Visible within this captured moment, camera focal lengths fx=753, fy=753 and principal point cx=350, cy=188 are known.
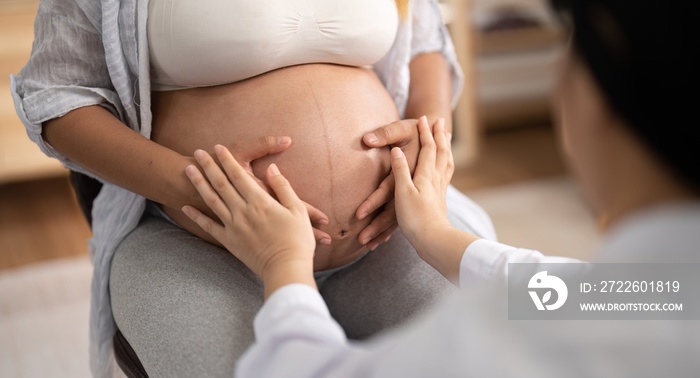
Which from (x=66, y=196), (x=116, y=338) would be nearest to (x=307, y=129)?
(x=116, y=338)

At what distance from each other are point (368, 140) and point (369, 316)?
26 centimetres

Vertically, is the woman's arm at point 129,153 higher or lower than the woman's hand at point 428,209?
higher

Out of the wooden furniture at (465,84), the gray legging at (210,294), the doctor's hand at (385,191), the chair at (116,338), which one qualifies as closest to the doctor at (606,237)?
the gray legging at (210,294)

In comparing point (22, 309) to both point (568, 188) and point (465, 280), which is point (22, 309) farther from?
point (568, 188)

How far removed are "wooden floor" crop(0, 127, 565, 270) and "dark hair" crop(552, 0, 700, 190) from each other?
2.21 m

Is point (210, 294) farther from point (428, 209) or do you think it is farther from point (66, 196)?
point (66, 196)

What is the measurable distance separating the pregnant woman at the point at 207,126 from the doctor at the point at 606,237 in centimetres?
26

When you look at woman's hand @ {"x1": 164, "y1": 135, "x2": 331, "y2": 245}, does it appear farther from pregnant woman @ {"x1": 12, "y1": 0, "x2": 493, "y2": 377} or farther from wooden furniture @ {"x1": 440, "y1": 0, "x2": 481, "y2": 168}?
wooden furniture @ {"x1": 440, "y1": 0, "x2": 481, "y2": 168}

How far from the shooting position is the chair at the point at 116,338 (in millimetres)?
1069

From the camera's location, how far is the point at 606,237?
653 millimetres

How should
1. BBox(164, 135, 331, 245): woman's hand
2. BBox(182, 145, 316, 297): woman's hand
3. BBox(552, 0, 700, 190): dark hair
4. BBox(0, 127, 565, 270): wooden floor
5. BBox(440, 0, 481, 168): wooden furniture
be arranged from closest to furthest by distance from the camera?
BBox(552, 0, 700, 190): dark hair, BBox(182, 145, 316, 297): woman's hand, BBox(164, 135, 331, 245): woman's hand, BBox(0, 127, 565, 270): wooden floor, BBox(440, 0, 481, 168): wooden furniture

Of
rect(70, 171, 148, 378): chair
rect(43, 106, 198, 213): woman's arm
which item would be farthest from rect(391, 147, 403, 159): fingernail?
rect(70, 171, 148, 378): chair

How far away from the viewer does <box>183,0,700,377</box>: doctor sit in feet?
1.85

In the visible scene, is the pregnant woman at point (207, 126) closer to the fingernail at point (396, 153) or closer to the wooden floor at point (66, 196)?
the fingernail at point (396, 153)
